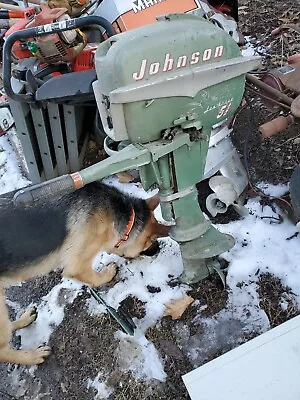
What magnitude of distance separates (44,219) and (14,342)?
789 mm

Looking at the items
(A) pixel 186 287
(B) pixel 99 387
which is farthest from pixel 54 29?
(B) pixel 99 387

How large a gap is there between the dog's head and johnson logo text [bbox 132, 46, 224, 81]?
1.31m

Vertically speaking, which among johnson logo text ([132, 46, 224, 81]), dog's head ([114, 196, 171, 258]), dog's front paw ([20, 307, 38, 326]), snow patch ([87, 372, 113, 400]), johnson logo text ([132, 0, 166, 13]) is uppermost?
johnson logo text ([132, 46, 224, 81])

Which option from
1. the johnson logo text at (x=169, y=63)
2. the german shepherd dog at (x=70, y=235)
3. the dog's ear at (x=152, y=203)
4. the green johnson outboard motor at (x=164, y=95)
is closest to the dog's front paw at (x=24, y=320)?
the german shepherd dog at (x=70, y=235)

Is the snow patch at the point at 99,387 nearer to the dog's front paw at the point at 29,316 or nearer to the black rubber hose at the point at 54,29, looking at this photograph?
the dog's front paw at the point at 29,316

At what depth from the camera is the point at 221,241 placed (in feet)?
8.93

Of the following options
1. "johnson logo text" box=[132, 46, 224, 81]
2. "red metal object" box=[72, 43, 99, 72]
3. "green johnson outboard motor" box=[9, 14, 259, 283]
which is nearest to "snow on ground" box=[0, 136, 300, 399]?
"green johnson outboard motor" box=[9, 14, 259, 283]

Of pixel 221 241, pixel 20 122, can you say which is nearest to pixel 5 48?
pixel 20 122

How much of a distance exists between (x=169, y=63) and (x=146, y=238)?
1428mm

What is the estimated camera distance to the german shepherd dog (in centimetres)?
308

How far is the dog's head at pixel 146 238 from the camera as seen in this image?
10.2ft

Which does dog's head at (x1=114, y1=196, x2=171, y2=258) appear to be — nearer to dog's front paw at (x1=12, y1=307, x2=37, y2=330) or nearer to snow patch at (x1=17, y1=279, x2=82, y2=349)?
snow patch at (x1=17, y1=279, x2=82, y2=349)

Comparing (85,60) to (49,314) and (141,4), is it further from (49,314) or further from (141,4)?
(49,314)

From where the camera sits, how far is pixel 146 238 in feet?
10.3
